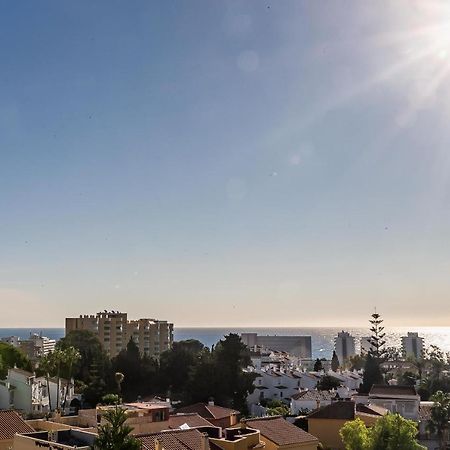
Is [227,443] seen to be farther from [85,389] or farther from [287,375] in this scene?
[287,375]

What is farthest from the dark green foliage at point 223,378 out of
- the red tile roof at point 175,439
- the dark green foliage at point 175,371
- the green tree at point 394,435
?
the red tile roof at point 175,439

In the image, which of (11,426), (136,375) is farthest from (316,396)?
(11,426)

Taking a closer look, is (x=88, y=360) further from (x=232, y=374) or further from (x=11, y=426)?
(x=11, y=426)

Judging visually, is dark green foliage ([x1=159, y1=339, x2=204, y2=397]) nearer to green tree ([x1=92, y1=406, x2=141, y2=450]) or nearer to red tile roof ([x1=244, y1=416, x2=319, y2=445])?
red tile roof ([x1=244, y1=416, x2=319, y2=445])

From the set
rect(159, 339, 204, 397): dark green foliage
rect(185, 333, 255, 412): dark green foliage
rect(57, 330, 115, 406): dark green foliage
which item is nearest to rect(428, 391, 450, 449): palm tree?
rect(185, 333, 255, 412): dark green foliage

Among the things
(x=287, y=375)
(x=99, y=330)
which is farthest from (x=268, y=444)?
(x=99, y=330)

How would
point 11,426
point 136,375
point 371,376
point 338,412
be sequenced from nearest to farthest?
point 11,426
point 338,412
point 136,375
point 371,376
